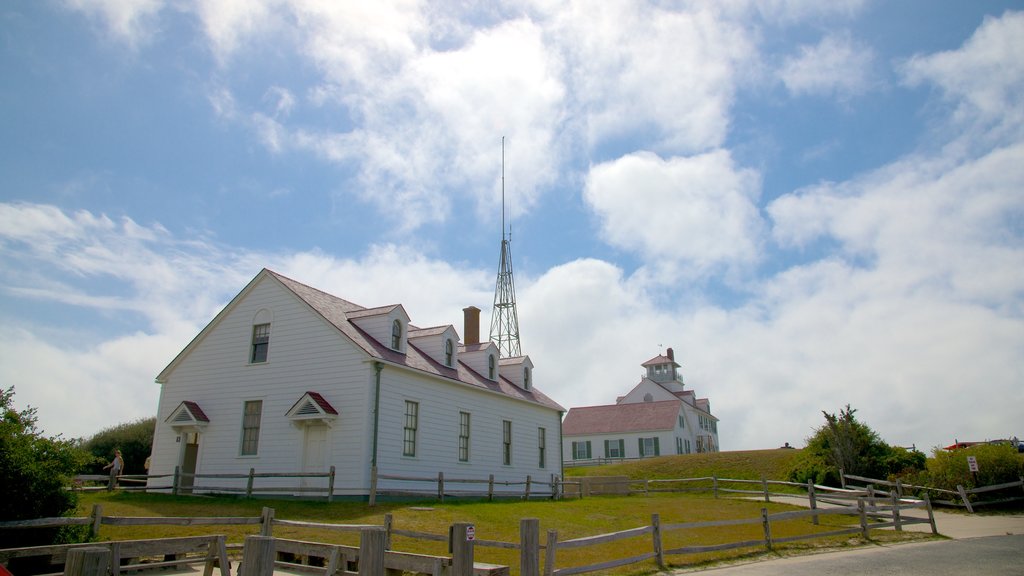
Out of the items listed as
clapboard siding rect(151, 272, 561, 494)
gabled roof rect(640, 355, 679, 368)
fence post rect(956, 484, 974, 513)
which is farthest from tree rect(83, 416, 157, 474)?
gabled roof rect(640, 355, 679, 368)

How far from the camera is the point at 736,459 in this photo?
156ft

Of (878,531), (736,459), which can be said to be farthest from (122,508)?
(736,459)

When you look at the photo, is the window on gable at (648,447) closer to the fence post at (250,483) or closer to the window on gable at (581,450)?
the window on gable at (581,450)

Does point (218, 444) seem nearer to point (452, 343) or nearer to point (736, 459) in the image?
point (452, 343)

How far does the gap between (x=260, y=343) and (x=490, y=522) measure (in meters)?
12.4

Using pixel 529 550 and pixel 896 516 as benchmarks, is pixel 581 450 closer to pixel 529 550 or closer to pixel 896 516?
pixel 896 516

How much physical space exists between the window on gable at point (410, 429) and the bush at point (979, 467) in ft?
73.3

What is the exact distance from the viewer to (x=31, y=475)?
12367 millimetres

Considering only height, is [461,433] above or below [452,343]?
A: below

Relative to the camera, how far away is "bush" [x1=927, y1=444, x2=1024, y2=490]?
28.1 meters

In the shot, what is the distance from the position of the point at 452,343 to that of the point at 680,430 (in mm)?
39099

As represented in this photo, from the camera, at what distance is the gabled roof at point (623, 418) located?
6091cm

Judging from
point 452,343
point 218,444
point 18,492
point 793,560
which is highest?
point 452,343

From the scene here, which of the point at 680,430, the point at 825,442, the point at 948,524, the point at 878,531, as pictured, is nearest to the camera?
the point at 878,531
